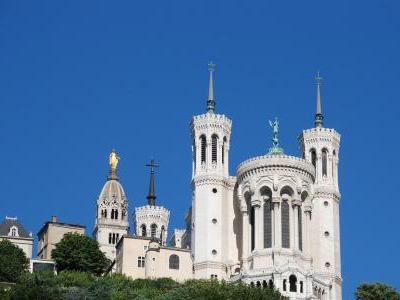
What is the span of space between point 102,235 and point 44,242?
24.1 meters

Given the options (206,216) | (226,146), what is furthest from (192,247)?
(226,146)

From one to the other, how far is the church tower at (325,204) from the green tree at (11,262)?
29474 mm

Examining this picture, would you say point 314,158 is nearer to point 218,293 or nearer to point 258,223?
point 258,223

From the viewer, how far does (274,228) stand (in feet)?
390

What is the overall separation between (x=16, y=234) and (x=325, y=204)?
113 feet

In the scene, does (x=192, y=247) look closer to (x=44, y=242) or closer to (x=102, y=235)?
(x=44, y=242)

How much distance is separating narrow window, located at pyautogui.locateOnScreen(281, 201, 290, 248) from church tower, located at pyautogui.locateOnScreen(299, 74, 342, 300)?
5.24 m

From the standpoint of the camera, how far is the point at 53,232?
135500 mm

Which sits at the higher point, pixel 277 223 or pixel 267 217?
pixel 267 217

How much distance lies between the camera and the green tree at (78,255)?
120m

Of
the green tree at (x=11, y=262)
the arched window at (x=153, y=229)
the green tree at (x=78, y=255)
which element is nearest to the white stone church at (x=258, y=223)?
the green tree at (x=78, y=255)

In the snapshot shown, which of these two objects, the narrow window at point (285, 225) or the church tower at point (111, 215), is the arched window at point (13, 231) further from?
the narrow window at point (285, 225)

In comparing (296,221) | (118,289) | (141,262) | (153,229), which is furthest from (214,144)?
(153,229)

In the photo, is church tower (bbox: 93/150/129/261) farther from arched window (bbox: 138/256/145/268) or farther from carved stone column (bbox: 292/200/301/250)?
carved stone column (bbox: 292/200/301/250)
